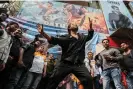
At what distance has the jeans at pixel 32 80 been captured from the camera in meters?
4.52

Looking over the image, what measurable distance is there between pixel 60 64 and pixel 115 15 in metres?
4.35

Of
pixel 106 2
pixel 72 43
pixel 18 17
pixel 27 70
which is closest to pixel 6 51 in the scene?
pixel 27 70

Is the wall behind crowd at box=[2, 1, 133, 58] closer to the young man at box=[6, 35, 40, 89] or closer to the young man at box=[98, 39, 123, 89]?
the young man at box=[6, 35, 40, 89]

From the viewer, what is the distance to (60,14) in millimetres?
7297

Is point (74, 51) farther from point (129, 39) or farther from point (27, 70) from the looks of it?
point (129, 39)

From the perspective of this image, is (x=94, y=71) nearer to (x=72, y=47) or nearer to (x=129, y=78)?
(x=129, y=78)

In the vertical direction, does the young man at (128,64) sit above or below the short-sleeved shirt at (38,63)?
below

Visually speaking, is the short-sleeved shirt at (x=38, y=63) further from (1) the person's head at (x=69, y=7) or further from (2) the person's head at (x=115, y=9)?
(2) the person's head at (x=115, y=9)

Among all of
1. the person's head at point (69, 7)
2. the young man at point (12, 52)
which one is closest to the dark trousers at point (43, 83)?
the young man at point (12, 52)

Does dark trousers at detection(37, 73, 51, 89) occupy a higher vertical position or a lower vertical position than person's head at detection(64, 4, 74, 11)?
lower

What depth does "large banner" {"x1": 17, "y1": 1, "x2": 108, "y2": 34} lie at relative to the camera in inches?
268

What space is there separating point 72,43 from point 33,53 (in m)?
0.86

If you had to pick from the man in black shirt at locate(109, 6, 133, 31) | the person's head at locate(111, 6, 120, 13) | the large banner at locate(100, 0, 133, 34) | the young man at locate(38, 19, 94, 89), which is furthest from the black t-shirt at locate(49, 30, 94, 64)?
the person's head at locate(111, 6, 120, 13)

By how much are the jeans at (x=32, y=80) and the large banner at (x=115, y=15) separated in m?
3.17
